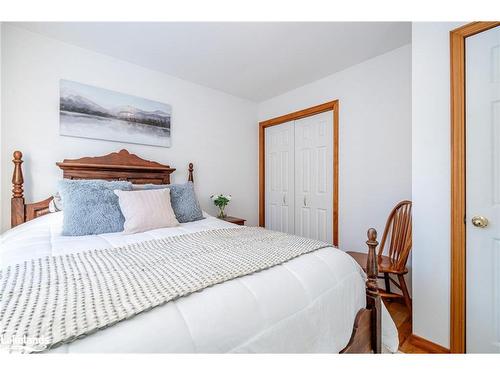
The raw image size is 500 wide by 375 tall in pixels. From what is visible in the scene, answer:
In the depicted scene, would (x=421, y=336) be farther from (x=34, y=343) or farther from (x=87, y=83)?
(x=87, y=83)

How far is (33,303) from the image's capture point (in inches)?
24.8

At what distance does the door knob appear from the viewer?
1.37 m

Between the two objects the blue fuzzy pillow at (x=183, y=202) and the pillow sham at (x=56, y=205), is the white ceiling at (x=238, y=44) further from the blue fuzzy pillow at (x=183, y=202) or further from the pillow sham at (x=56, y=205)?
the pillow sham at (x=56, y=205)

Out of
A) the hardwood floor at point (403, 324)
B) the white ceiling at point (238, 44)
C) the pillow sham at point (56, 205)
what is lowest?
the hardwood floor at point (403, 324)

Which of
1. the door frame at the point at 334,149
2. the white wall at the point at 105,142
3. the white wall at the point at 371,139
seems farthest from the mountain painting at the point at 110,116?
the white wall at the point at 371,139

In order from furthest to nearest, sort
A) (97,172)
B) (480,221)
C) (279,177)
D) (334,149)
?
(279,177)
(334,149)
(97,172)
(480,221)

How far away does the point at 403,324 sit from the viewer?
1.90 m

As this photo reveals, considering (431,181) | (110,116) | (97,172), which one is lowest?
(431,181)

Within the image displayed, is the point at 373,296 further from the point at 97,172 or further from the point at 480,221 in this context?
the point at 97,172

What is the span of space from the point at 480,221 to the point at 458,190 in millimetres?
211

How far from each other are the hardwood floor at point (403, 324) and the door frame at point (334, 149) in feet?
2.60

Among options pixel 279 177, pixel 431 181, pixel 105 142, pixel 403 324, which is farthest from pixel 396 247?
→ pixel 105 142

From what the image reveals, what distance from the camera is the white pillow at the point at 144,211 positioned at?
1678 mm
